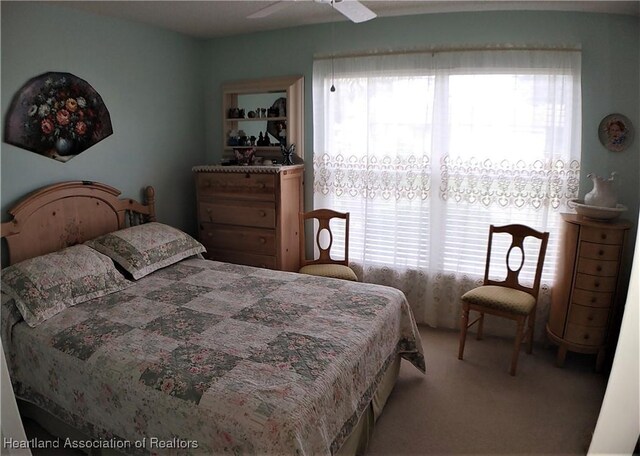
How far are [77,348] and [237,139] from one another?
2.56 m

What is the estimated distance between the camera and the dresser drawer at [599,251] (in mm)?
2758

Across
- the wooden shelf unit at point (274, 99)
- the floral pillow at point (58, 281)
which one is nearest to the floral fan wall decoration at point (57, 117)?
the floral pillow at point (58, 281)

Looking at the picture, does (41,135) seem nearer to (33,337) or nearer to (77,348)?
(33,337)

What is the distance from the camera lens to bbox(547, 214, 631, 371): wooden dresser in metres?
2.77

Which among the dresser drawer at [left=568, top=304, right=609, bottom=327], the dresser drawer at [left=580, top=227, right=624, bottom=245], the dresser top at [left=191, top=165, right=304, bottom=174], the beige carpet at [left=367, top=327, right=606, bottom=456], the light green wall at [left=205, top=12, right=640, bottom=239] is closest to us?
the beige carpet at [left=367, top=327, right=606, bottom=456]

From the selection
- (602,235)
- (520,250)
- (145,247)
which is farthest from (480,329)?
(145,247)

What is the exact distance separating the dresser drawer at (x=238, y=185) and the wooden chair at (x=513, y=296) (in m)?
1.77

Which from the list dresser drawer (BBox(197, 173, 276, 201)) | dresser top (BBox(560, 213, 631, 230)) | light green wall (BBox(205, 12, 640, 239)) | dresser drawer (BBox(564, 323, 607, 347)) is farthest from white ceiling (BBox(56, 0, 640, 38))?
dresser drawer (BBox(564, 323, 607, 347))

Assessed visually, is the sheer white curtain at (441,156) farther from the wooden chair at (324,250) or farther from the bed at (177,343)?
the bed at (177,343)

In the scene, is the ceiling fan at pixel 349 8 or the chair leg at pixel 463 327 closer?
the ceiling fan at pixel 349 8

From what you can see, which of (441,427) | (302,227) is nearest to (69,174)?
(302,227)

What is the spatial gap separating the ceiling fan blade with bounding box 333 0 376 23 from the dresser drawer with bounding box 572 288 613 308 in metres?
2.25

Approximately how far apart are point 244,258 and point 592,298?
2.67 meters

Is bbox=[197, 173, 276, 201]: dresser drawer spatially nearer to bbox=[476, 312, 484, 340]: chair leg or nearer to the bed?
the bed
